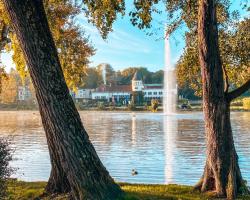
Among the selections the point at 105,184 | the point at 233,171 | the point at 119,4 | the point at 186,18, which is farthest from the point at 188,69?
the point at 105,184

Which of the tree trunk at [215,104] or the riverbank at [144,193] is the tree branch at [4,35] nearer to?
the riverbank at [144,193]

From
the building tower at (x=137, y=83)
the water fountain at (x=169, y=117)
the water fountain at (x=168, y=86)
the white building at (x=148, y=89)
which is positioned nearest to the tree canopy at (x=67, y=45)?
the water fountain at (x=169, y=117)

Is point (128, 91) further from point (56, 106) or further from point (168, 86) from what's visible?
point (56, 106)

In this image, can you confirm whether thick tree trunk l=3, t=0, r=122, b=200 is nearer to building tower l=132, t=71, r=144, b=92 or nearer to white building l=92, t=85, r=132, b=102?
white building l=92, t=85, r=132, b=102

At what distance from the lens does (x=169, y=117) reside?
272 feet

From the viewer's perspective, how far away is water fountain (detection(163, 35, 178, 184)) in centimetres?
2385

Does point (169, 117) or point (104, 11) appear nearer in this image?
point (104, 11)

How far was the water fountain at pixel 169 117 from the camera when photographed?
939 inches

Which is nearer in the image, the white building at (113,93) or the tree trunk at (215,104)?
the tree trunk at (215,104)

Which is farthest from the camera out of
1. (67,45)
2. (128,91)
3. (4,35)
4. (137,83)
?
(137,83)

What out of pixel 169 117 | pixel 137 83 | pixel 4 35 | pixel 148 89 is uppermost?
pixel 137 83

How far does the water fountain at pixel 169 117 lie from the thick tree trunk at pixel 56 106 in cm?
1004

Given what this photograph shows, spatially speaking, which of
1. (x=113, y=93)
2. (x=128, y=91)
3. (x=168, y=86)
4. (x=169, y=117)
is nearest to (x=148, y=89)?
(x=128, y=91)

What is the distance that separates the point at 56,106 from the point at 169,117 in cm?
7405
